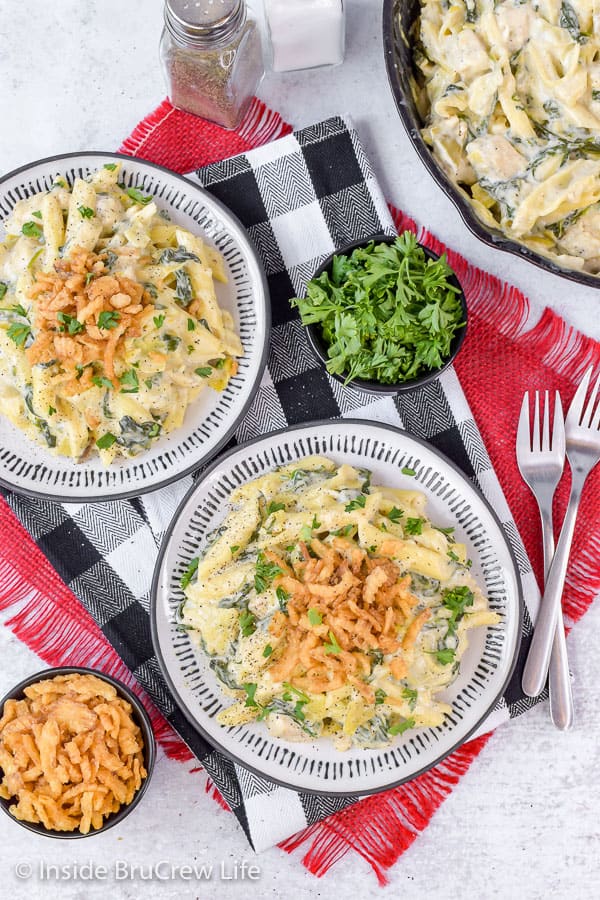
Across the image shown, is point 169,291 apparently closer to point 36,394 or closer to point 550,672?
Answer: point 36,394

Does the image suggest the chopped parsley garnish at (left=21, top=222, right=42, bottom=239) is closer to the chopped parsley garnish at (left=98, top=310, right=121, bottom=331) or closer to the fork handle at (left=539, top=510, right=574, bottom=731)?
the chopped parsley garnish at (left=98, top=310, right=121, bottom=331)

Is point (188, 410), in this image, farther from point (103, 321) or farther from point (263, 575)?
point (263, 575)

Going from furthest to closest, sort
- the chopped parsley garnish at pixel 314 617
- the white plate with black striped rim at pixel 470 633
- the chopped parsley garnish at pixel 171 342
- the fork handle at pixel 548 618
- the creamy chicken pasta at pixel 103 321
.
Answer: the fork handle at pixel 548 618 → the white plate with black striped rim at pixel 470 633 → the chopped parsley garnish at pixel 171 342 → the creamy chicken pasta at pixel 103 321 → the chopped parsley garnish at pixel 314 617

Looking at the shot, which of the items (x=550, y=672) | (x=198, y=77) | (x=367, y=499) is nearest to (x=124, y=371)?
(x=367, y=499)

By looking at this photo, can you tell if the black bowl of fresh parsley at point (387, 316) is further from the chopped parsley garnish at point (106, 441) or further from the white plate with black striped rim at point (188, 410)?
the chopped parsley garnish at point (106, 441)

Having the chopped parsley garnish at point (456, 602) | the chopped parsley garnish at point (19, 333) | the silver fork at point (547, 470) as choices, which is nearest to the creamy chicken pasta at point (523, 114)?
the silver fork at point (547, 470)

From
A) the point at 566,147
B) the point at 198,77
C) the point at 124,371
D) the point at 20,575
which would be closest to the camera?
the point at 566,147

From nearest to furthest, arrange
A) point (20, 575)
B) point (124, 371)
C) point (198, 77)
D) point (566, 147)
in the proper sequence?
1. point (566, 147)
2. point (124, 371)
3. point (198, 77)
4. point (20, 575)
